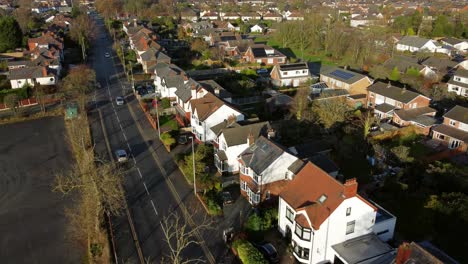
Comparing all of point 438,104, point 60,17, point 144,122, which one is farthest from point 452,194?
point 60,17

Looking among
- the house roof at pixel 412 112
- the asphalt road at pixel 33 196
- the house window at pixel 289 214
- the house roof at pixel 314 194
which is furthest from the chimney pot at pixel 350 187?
the house roof at pixel 412 112

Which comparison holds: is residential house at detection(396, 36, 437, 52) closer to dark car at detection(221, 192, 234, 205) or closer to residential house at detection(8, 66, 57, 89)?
dark car at detection(221, 192, 234, 205)

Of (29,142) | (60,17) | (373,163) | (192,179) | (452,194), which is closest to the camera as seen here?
(452,194)

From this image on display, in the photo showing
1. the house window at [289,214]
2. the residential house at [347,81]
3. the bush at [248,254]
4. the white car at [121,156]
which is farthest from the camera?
the residential house at [347,81]

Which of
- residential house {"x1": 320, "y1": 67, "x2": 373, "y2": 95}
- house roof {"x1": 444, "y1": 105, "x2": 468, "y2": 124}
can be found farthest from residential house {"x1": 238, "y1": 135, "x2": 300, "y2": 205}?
residential house {"x1": 320, "y1": 67, "x2": 373, "y2": 95}

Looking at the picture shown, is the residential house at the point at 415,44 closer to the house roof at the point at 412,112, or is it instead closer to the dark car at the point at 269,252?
the house roof at the point at 412,112

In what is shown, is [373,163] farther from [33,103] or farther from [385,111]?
[33,103]
